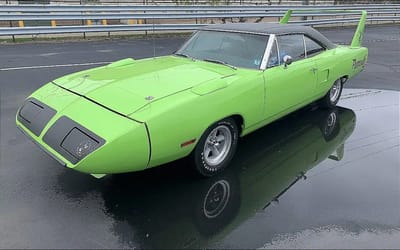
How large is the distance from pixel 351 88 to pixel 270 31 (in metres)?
3.64

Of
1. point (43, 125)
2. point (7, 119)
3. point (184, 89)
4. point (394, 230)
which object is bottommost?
point (394, 230)

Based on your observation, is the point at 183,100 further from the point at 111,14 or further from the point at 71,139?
the point at 111,14

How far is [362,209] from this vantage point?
3.29 metres

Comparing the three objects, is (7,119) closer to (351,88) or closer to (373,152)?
(373,152)

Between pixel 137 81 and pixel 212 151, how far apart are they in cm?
108

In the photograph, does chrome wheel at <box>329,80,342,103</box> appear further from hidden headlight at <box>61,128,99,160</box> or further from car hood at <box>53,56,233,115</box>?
hidden headlight at <box>61,128,99,160</box>

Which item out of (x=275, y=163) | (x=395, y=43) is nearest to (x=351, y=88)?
(x=275, y=163)

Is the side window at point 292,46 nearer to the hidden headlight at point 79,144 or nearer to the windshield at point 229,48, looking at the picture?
the windshield at point 229,48

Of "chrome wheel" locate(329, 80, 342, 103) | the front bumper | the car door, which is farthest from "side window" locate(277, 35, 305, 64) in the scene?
the front bumper

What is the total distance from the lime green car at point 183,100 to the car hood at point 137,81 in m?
0.01

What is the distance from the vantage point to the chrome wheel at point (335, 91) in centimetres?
589

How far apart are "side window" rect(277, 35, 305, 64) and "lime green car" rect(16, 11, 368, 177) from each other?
1cm

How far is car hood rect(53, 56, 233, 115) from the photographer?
3248 millimetres

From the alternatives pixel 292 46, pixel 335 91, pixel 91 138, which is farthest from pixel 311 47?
pixel 91 138
